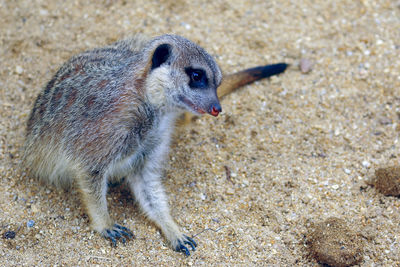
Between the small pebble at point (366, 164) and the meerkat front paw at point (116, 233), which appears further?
the small pebble at point (366, 164)

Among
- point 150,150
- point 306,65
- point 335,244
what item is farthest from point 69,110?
point 306,65

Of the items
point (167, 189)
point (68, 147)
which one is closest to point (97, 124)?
point (68, 147)

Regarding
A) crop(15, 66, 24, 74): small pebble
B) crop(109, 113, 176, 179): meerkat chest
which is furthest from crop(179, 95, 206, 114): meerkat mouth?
crop(15, 66, 24, 74): small pebble

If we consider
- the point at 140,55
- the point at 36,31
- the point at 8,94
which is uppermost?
the point at 140,55

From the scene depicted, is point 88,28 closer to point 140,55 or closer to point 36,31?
point 36,31

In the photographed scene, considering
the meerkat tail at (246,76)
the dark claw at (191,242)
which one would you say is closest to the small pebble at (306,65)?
the meerkat tail at (246,76)

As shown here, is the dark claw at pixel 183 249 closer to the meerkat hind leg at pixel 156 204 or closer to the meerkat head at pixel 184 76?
the meerkat hind leg at pixel 156 204
